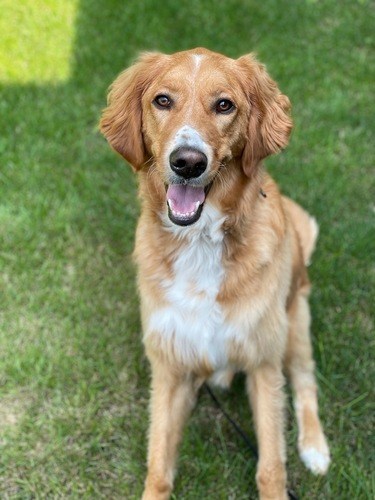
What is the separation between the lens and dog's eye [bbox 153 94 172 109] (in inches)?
109

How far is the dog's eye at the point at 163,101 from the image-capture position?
277 cm

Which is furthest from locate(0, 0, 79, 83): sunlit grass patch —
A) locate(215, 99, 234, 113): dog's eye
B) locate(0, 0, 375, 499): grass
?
locate(215, 99, 234, 113): dog's eye

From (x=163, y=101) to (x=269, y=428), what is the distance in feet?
5.48

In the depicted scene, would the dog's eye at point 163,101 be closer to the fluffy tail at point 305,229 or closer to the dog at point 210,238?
the dog at point 210,238

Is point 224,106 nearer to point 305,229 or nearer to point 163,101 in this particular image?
point 163,101

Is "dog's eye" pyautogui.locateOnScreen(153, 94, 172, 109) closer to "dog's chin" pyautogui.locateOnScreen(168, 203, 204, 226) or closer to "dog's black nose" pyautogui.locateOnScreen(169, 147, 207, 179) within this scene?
"dog's black nose" pyautogui.locateOnScreen(169, 147, 207, 179)

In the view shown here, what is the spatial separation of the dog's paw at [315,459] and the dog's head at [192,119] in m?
1.48

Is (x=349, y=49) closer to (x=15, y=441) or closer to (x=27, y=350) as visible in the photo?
(x=27, y=350)

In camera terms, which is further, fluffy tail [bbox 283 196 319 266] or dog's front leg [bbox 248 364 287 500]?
fluffy tail [bbox 283 196 319 266]

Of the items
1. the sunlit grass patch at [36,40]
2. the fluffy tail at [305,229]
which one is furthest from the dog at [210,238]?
the sunlit grass patch at [36,40]

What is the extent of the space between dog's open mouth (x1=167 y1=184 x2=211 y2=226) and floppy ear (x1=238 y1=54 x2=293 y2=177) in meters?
0.28

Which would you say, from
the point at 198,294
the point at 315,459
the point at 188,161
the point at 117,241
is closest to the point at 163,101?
the point at 188,161

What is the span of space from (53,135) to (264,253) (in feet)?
8.75

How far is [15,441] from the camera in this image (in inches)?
133
